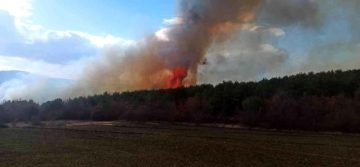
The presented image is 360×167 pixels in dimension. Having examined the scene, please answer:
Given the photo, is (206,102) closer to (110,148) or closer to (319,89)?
(319,89)

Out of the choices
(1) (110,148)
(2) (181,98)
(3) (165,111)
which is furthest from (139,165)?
(2) (181,98)

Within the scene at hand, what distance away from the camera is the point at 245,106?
260ft

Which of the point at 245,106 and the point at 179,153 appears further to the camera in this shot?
the point at 245,106

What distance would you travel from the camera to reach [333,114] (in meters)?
66.8

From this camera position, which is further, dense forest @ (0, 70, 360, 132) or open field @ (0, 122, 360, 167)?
dense forest @ (0, 70, 360, 132)

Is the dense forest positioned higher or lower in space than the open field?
higher

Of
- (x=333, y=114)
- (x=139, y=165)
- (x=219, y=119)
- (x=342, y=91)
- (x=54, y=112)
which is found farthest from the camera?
(x=54, y=112)

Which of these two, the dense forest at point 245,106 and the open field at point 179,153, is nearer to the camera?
the open field at point 179,153

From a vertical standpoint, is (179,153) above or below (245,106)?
below

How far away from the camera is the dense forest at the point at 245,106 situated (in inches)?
2731

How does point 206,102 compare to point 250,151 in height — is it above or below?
above

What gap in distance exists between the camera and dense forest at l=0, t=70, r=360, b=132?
228 ft

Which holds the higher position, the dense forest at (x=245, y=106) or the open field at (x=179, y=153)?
the dense forest at (x=245, y=106)

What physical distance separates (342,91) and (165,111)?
36.5 metres
